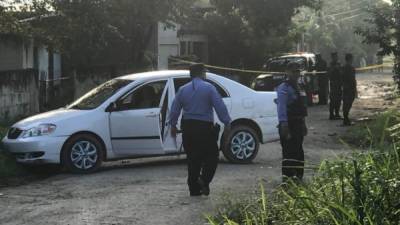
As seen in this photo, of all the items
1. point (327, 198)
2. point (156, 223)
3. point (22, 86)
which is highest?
point (22, 86)

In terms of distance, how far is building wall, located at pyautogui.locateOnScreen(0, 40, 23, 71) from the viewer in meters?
18.8

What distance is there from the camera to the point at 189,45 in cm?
3381

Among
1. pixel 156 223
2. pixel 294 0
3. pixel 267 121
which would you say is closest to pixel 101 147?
pixel 267 121

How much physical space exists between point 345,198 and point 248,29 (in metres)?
26.4

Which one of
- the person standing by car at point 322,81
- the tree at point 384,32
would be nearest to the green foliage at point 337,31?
the person standing by car at point 322,81

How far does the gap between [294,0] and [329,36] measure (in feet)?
144

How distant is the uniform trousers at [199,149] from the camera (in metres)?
8.23

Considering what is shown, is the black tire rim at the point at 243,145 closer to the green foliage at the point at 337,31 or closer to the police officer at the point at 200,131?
the police officer at the point at 200,131

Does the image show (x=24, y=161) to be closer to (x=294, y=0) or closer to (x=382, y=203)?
(x=382, y=203)

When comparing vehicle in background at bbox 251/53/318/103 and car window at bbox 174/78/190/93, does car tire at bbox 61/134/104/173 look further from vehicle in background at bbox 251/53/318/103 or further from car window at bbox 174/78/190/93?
vehicle in background at bbox 251/53/318/103

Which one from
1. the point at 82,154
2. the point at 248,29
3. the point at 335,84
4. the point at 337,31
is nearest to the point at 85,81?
the point at 335,84

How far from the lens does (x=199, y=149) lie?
8.23 meters

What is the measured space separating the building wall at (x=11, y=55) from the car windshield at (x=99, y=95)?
8207mm

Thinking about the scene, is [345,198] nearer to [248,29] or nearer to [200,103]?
[200,103]
